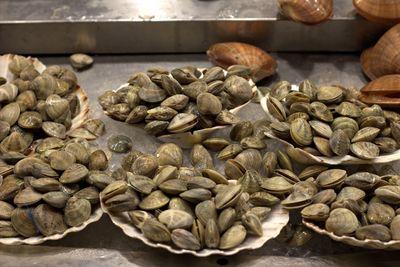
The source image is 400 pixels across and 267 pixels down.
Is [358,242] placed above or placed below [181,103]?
below

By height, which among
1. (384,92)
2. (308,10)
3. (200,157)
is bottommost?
(200,157)

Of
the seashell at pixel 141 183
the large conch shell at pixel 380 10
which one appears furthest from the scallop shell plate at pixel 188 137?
the large conch shell at pixel 380 10

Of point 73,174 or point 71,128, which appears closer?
point 73,174

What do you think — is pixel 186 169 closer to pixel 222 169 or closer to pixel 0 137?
pixel 222 169

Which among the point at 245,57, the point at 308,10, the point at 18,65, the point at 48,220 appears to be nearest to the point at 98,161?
the point at 48,220

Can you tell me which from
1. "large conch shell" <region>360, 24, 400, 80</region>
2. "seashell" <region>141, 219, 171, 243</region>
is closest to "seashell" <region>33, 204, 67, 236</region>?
"seashell" <region>141, 219, 171, 243</region>

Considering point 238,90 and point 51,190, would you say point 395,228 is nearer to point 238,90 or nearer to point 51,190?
point 238,90

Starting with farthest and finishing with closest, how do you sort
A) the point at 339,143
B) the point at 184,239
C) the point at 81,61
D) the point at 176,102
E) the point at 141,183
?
the point at 81,61
the point at 176,102
the point at 339,143
the point at 141,183
the point at 184,239

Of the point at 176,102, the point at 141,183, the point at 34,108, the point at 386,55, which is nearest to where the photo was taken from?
the point at 141,183
